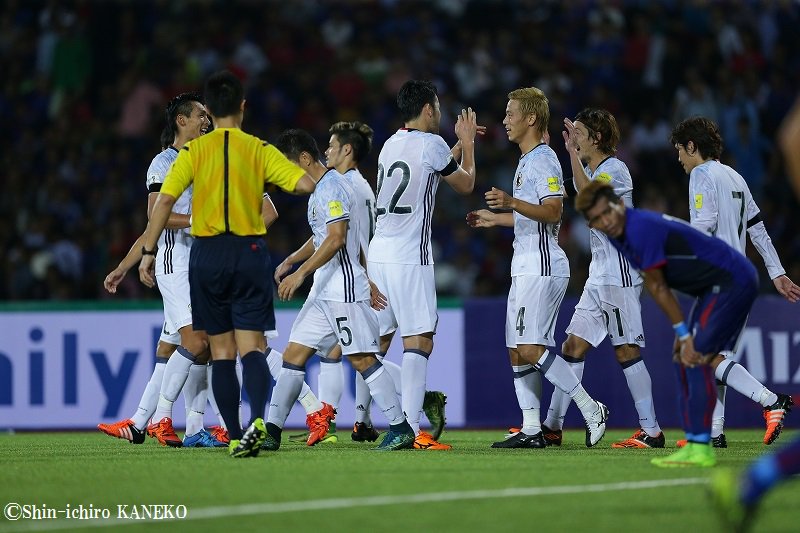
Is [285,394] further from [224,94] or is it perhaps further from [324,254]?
[224,94]

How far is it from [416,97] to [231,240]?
198 cm

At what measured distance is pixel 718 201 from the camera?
1004cm

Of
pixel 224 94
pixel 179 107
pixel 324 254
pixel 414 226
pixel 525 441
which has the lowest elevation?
pixel 525 441

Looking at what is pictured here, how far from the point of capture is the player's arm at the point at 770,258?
10384 mm

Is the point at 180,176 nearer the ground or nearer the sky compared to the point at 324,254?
nearer the sky

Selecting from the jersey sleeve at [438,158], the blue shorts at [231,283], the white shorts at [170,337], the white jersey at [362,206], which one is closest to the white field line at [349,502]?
the blue shorts at [231,283]

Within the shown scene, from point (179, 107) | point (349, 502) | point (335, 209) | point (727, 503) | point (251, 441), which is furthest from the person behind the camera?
point (179, 107)

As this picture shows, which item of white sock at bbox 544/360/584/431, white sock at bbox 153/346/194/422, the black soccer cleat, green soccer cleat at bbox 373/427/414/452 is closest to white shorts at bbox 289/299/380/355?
green soccer cleat at bbox 373/427/414/452

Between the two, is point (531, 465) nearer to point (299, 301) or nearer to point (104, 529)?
point (104, 529)

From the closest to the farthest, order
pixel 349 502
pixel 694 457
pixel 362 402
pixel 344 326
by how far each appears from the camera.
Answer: pixel 349 502 → pixel 694 457 → pixel 344 326 → pixel 362 402

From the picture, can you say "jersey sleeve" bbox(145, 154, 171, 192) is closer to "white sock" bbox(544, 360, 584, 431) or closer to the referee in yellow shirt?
the referee in yellow shirt

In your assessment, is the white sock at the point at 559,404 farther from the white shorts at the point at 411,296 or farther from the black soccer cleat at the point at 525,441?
the white shorts at the point at 411,296

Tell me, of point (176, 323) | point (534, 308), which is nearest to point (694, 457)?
point (534, 308)

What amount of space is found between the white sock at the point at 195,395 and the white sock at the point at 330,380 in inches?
35.9
